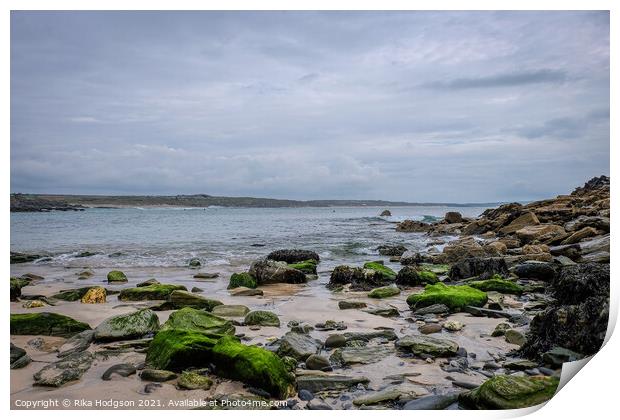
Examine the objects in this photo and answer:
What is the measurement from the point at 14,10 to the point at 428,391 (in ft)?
19.0

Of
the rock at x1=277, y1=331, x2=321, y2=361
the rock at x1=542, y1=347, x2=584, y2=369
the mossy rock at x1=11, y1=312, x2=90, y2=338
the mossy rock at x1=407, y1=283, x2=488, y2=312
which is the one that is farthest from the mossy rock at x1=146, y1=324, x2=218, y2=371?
the mossy rock at x1=407, y1=283, x2=488, y2=312

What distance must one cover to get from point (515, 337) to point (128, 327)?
470cm

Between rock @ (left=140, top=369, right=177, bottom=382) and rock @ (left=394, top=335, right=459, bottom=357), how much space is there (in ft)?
8.25

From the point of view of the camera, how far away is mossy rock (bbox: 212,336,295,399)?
3.95 meters

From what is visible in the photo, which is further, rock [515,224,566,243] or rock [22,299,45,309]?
rock [515,224,566,243]

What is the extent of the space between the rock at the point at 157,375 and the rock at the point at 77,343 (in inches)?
52.5

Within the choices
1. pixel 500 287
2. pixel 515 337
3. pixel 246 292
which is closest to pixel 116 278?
pixel 246 292

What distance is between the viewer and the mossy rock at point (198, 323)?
559cm

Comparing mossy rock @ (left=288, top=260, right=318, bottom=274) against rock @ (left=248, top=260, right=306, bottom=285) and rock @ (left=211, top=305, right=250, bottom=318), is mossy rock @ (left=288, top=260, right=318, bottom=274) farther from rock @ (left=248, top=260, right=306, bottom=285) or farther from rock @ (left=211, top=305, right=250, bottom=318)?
rock @ (left=211, top=305, right=250, bottom=318)

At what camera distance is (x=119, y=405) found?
3898 millimetres

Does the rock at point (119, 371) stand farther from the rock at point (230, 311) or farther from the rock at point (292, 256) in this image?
the rock at point (292, 256)
